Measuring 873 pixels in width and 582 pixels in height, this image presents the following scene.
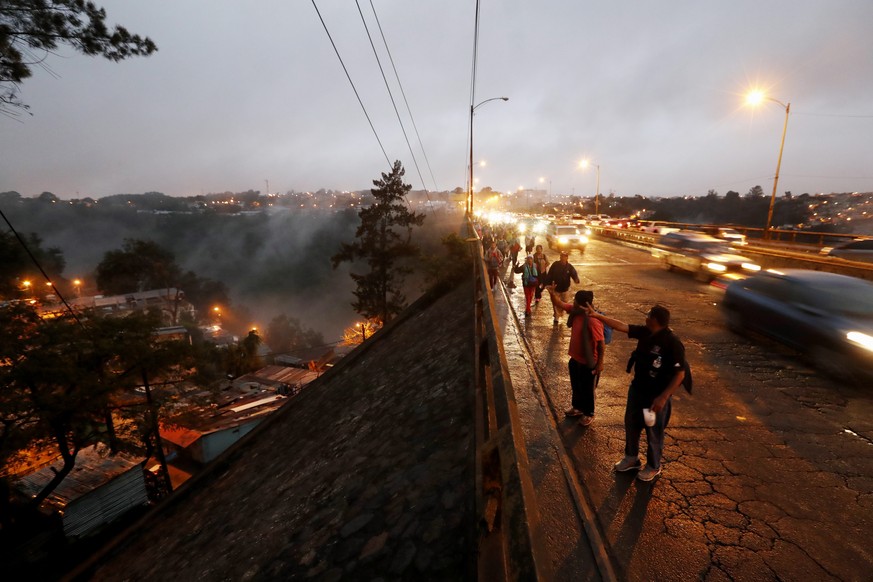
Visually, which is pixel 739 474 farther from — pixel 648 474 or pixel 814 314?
pixel 814 314

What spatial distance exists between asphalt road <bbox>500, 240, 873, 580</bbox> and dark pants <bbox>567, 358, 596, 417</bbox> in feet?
0.93

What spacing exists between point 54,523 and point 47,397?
19.5 ft

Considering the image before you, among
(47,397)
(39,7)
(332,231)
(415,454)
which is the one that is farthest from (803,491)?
(332,231)

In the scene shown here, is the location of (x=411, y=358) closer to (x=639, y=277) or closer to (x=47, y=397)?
(x=639, y=277)

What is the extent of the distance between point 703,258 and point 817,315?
8865mm

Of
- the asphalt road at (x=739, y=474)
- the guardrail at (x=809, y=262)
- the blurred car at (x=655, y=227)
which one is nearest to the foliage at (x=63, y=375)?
the asphalt road at (x=739, y=474)

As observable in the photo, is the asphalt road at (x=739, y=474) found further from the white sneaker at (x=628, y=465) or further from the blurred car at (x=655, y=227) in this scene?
the blurred car at (x=655, y=227)

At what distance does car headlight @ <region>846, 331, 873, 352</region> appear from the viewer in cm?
569

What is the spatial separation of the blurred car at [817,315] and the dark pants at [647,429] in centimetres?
468

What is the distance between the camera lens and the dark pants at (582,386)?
486 cm

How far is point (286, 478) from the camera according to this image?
6.27m

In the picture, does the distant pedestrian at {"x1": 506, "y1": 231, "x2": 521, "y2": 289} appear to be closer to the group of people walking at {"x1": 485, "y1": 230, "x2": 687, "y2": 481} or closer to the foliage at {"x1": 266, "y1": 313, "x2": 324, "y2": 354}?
the group of people walking at {"x1": 485, "y1": 230, "x2": 687, "y2": 481}

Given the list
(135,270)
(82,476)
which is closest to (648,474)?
(82,476)

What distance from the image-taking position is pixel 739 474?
4.05 meters
